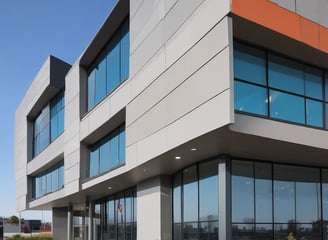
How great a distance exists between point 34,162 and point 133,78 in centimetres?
2496

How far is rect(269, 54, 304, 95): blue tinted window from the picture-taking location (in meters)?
14.6

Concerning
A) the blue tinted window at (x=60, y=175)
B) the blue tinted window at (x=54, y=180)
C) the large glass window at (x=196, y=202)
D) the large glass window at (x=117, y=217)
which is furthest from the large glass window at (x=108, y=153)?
the blue tinted window at (x=54, y=180)

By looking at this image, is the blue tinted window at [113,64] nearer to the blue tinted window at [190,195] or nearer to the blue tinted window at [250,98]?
the blue tinted window at [190,195]

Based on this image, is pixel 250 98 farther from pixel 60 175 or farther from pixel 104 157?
pixel 60 175

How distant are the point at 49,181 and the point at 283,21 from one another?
28825mm

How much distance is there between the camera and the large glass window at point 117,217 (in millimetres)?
25016

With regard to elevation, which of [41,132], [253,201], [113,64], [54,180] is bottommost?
[253,201]

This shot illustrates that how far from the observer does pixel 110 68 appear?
76.7 ft

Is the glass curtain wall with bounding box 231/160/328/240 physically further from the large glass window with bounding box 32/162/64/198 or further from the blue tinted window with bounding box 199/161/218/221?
the large glass window with bounding box 32/162/64/198

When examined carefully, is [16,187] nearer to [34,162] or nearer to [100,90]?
[34,162]

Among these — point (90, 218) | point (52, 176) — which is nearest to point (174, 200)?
point (90, 218)

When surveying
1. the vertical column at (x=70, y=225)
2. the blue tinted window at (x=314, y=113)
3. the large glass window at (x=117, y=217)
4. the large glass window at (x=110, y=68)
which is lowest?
the vertical column at (x=70, y=225)

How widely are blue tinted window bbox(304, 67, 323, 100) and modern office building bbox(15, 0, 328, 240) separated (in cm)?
4

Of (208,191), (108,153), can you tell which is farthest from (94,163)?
(208,191)
